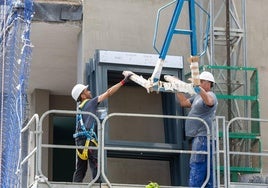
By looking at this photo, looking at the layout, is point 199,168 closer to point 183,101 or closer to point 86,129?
point 183,101

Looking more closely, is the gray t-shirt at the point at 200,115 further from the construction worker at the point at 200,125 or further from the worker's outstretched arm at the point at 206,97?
the worker's outstretched arm at the point at 206,97

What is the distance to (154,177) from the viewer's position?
15.6m

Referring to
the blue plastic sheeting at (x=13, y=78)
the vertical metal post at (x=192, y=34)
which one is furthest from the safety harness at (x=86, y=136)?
the vertical metal post at (x=192, y=34)

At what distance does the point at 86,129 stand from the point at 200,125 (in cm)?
160

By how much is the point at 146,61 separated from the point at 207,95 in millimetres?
2172

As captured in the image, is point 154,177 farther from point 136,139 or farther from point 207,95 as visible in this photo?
point 207,95

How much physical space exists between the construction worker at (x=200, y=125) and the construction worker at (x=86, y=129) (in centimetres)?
106

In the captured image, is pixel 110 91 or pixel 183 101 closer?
pixel 110 91

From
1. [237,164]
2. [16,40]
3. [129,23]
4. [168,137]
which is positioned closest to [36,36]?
[16,40]

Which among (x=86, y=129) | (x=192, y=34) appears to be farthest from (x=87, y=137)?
(x=192, y=34)

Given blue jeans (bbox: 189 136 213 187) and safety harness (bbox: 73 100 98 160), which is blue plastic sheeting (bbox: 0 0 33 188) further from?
blue jeans (bbox: 189 136 213 187)

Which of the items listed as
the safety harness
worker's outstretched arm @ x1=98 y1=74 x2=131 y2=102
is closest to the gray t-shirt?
worker's outstretched arm @ x1=98 y1=74 x2=131 y2=102

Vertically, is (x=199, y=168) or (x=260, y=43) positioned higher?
(x=260, y=43)

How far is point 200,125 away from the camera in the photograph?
13.5 m
